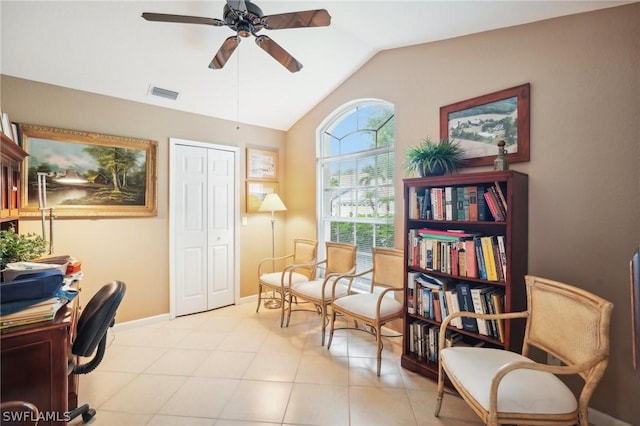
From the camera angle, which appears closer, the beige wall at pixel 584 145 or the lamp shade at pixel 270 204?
the beige wall at pixel 584 145

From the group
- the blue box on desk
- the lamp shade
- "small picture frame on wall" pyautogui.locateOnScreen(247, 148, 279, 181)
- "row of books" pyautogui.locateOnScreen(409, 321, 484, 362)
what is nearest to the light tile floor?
"row of books" pyautogui.locateOnScreen(409, 321, 484, 362)

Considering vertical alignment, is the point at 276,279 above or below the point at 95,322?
below

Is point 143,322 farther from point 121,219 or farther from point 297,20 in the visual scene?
point 297,20

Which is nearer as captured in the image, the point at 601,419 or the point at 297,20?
the point at 601,419

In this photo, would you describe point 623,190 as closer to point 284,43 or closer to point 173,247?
point 284,43

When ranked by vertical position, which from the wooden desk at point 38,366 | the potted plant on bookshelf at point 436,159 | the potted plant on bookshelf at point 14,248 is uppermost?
the potted plant on bookshelf at point 436,159

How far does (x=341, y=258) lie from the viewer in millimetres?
3191

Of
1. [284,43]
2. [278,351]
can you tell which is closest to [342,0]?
[284,43]

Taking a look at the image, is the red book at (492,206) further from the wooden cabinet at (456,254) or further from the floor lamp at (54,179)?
the floor lamp at (54,179)

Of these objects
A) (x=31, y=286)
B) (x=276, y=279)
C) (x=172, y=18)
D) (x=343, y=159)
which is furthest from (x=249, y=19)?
(x=276, y=279)

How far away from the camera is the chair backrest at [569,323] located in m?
1.29

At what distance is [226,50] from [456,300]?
8.31 ft

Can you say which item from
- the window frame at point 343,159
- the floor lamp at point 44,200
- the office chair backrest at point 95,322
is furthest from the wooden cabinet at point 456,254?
the floor lamp at point 44,200

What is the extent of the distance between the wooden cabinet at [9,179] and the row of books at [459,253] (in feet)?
9.92
